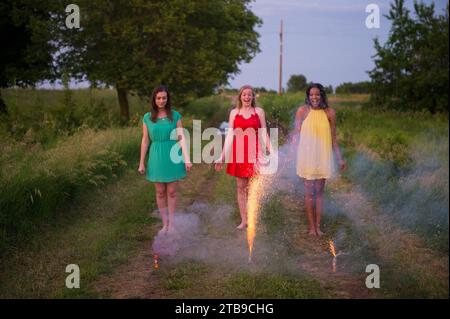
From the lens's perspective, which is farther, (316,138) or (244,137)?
(244,137)

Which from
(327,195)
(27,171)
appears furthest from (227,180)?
(27,171)

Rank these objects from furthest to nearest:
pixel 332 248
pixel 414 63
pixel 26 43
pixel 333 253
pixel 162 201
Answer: pixel 26 43 → pixel 162 201 → pixel 332 248 → pixel 333 253 → pixel 414 63

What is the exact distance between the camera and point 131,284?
5281mm

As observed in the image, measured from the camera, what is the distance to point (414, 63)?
557 cm

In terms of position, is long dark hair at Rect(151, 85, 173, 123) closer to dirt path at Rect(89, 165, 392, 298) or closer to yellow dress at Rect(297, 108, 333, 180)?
dirt path at Rect(89, 165, 392, 298)

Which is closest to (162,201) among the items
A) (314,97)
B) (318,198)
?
(318,198)

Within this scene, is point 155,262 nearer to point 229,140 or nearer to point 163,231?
point 163,231

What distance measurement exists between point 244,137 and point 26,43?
1797 cm

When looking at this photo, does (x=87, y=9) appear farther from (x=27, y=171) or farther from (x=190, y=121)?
(x=27, y=171)

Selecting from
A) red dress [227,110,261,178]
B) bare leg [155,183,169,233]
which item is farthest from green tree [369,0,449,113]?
bare leg [155,183,169,233]

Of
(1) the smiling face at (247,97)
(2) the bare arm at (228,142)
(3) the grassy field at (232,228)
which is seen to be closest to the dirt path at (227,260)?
(3) the grassy field at (232,228)

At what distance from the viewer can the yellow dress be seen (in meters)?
6.86
